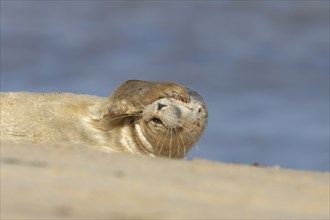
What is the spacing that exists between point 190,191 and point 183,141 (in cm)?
466

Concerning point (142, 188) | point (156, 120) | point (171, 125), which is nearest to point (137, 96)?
point (156, 120)

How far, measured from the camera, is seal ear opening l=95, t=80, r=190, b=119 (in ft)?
33.0

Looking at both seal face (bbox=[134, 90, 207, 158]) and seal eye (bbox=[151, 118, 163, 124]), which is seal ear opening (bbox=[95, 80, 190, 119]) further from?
seal eye (bbox=[151, 118, 163, 124])

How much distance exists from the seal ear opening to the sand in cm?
338

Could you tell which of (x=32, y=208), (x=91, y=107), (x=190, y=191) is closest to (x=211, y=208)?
(x=190, y=191)

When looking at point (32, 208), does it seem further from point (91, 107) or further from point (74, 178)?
point (91, 107)

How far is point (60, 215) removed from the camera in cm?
460

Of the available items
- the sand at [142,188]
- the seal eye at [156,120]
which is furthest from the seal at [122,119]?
the sand at [142,188]

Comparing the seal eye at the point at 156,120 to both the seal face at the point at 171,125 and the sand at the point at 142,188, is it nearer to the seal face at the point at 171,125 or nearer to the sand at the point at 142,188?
the seal face at the point at 171,125

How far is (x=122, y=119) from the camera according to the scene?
1035 cm

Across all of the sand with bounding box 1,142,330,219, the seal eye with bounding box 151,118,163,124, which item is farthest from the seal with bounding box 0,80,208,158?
the sand with bounding box 1,142,330,219

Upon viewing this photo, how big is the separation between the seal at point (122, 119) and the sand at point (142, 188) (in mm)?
3241

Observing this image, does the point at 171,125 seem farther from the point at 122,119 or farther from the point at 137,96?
the point at 122,119

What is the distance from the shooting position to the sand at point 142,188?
4.82 meters
